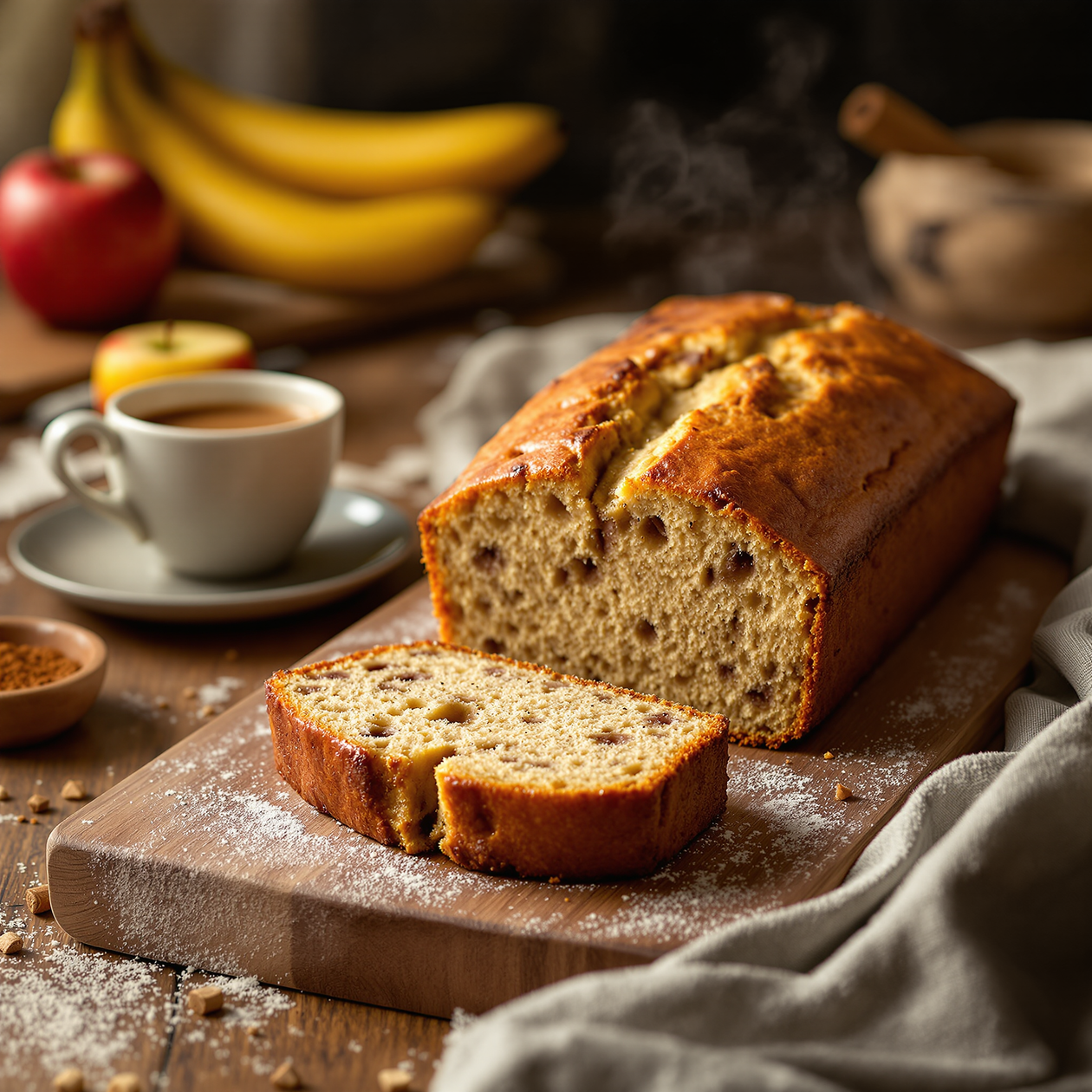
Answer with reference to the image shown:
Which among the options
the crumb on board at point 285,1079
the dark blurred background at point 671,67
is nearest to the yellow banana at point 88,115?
the dark blurred background at point 671,67

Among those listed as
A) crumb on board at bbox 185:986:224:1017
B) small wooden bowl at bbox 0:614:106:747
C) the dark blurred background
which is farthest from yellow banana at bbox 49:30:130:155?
crumb on board at bbox 185:986:224:1017

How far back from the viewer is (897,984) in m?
1.38

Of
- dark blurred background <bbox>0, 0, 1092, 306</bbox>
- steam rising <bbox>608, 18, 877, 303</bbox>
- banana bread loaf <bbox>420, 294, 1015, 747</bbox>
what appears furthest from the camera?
dark blurred background <bbox>0, 0, 1092, 306</bbox>

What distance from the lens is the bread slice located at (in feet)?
5.27

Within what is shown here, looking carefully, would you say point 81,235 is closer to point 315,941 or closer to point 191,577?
point 191,577

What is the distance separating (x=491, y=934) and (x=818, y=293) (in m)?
3.24

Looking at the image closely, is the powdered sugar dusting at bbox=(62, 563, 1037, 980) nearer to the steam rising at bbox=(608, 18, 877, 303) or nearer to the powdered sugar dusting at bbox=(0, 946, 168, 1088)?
the powdered sugar dusting at bbox=(0, 946, 168, 1088)

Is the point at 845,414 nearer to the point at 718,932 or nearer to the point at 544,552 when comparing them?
the point at 544,552

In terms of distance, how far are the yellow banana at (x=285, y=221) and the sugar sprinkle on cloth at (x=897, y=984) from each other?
2.88 metres

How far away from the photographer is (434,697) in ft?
6.15

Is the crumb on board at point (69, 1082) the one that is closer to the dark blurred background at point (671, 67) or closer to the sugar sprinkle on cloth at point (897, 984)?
the sugar sprinkle on cloth at point (897, 984)

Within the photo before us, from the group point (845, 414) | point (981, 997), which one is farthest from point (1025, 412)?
point (981, 997)

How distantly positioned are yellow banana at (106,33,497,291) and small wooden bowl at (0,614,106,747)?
2173 millimetres

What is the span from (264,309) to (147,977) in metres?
2.73
